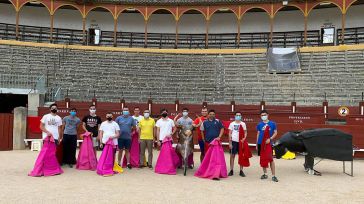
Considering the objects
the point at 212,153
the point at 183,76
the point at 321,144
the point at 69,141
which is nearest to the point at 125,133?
the point at 69,141

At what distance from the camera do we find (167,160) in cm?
819

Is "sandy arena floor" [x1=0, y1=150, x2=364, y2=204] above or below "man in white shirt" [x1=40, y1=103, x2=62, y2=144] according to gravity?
below

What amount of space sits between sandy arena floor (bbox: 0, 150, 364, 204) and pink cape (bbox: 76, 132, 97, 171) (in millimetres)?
348

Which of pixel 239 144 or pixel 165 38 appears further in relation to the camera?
pixel 165 38

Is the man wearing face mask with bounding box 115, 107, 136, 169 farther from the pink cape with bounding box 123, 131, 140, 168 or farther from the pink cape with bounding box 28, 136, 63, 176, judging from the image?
the pink cape with bounding box 28, 136, 63, 176

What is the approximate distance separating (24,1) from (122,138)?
730 inches

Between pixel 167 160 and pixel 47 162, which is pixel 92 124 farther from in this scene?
pixel 167 160

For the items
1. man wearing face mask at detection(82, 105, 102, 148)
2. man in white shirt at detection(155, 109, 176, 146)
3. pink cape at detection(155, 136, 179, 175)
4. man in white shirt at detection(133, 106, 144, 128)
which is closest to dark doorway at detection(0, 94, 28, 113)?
man wearing face mask at detection(82, 105, 102, 148)

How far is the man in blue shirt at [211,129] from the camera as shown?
7961mm

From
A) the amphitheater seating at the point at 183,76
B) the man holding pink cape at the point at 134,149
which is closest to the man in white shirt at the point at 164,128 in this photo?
the man holding pink cape at the point at 134,149

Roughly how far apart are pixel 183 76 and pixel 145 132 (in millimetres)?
12205

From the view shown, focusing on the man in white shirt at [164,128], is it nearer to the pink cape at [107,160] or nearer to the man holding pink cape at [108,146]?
the man holding pink cape at [108,146]

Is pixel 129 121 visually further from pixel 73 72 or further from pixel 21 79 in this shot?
pixel 73 72

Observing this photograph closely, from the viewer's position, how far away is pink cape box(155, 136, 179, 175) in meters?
8.09
